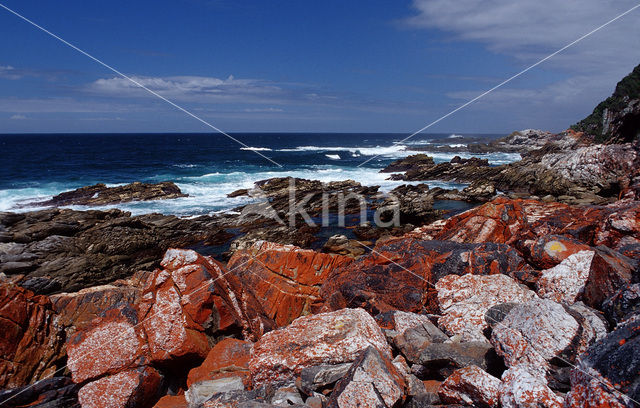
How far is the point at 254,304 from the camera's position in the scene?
23.3 feet

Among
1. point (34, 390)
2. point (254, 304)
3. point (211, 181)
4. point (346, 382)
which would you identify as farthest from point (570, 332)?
point (211, 181)

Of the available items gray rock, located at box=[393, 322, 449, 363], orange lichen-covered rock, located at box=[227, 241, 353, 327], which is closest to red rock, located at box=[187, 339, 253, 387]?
orange lichen-covered rock, located at box=[227, 241, 353, 327]

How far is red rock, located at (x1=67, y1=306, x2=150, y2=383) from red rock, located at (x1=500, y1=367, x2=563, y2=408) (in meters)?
4.56

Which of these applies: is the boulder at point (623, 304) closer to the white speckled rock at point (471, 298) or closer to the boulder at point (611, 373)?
the boulder at point (611, 373)

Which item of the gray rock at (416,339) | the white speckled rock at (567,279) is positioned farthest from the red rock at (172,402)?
the white speckled rock at (567,279)

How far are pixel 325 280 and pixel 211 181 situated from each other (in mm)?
33929

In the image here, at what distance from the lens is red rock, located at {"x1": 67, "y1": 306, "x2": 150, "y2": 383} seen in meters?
5.12

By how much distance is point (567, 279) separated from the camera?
577 centimetres

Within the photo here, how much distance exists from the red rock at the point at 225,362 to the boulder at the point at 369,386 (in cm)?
156

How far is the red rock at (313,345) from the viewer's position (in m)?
4.54

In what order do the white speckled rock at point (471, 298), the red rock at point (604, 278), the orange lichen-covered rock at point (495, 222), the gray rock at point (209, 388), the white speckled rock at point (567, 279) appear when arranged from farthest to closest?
the orange lichen-covered rock at point (495, 222)
the white speckled rock at point (567, 279)
the white speckled rock at point (471, 298)
the red rock at point (604, 278)
the gray rock at point (209, 388)

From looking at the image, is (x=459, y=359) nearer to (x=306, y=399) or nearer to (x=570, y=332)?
(x=570, y=332)

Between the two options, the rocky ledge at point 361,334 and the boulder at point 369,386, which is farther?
the rocky ledge at point 361,334

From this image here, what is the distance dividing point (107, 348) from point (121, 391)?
80cm
